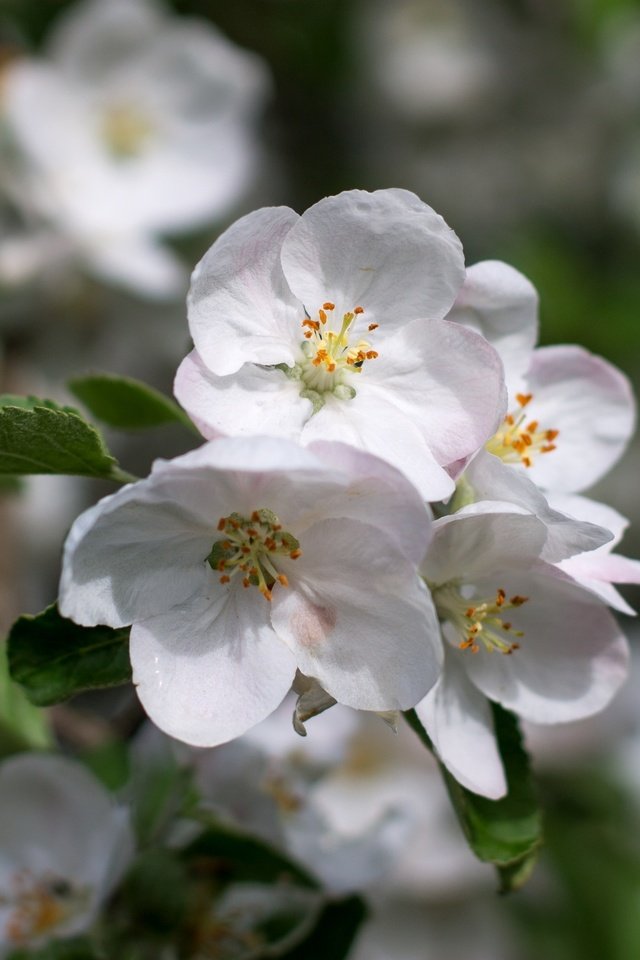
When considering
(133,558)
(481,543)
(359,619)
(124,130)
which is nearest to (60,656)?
(133,558)

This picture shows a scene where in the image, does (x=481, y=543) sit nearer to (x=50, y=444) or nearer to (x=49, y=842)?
(x=50, y=444)

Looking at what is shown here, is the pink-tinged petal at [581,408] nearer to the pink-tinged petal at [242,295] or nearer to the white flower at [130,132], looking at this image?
the pink-tinged petal at [242,295]

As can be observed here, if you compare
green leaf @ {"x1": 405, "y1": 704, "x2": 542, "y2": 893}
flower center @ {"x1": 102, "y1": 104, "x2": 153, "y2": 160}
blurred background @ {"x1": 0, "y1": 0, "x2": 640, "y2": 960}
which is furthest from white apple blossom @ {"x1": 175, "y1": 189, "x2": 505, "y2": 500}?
flower center @ {"x1": 102, "y1": 104, "x2": 153, "y2": 160}

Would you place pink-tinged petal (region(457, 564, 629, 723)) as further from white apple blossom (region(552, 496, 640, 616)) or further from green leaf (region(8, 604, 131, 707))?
green leaf (region(8, 604, 131, 707))

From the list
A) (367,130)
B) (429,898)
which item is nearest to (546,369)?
(429,898)

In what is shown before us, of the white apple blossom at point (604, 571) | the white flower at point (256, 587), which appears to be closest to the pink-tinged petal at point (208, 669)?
the white flower at point (256, 587)

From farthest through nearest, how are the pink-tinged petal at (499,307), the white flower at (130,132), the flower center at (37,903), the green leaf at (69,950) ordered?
the white flower at (130,132)
the flower center at (37,903)
the green leaf at (69,950)
the pink-tinged petal at (499,307)
